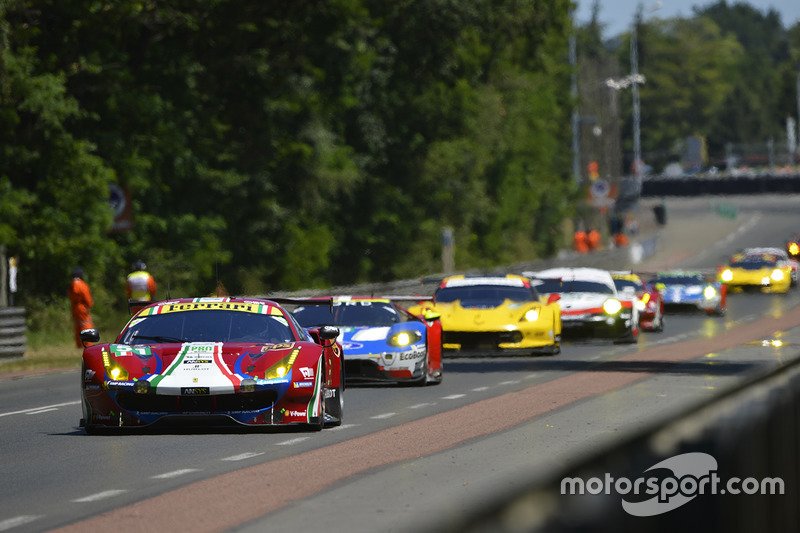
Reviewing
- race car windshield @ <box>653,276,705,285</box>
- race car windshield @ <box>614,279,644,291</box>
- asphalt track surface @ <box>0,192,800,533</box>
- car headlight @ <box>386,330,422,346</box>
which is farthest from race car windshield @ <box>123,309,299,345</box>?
race car windshield @ <box>653,276,705,285</box>

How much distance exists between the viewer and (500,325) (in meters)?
25.4

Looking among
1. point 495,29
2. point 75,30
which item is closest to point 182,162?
point 75,30

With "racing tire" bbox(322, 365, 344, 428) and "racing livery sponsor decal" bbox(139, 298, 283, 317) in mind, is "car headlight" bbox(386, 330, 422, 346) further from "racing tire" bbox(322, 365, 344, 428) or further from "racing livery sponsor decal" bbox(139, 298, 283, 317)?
"racing livery sponsor decal" bbox(139, 298, 283, 317)

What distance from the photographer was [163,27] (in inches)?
1599

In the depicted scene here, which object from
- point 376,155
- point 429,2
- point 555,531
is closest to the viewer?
point 555,531

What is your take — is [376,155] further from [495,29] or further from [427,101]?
[495,29]

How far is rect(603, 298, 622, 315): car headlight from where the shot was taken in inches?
1174

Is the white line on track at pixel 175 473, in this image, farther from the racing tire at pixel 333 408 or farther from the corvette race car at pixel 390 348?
the corvette race car at pixel 390 348

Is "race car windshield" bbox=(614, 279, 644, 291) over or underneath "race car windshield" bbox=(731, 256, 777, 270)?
underneath

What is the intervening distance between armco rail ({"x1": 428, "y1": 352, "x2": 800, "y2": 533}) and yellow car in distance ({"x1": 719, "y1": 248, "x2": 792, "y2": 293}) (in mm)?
49736

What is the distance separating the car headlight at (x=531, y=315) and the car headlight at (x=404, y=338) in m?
5.82

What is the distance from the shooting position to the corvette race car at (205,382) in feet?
45.2

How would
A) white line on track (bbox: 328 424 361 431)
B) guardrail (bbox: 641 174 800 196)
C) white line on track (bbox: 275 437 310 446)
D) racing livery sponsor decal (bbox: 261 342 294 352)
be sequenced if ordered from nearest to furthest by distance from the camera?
white line on track (bbox: 275 437 310 446) → racing livery sponsor decal (bbox: 261 342 294 352) → white line on track (bbox: 328 424 361 431) → guardrail (bbox: 641 174 800 196)

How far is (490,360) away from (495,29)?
2640 cm
